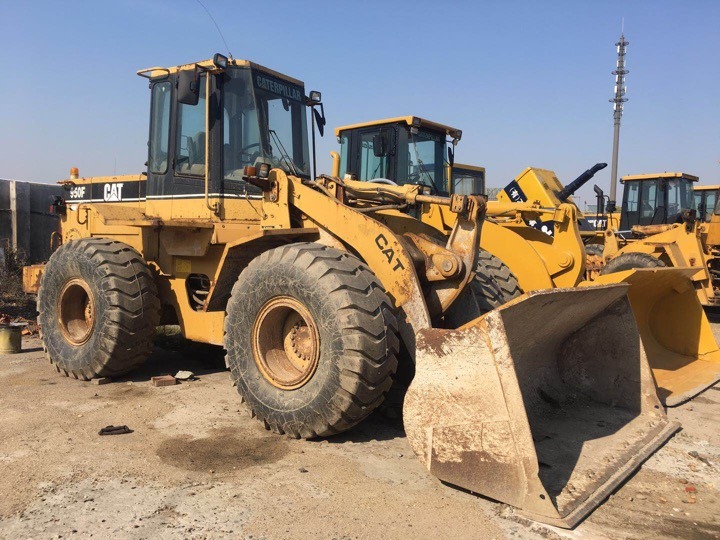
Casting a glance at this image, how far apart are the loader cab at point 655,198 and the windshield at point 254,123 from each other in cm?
1132

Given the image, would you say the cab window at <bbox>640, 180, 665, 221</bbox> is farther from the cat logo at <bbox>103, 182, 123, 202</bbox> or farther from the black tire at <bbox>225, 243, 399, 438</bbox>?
the black tire at <bbox>225, 243, 399, 438</bbox>

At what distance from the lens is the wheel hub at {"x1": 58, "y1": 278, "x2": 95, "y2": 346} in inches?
247

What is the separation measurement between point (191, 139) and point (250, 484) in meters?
3.71

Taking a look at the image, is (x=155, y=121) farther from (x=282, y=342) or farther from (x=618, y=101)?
(x=618, y=101)

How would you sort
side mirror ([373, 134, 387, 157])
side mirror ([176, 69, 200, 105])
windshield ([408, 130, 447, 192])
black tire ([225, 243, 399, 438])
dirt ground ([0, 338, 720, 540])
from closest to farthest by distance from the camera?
dirt ground ([0, 338, 720, 540]), black tire ([225, 243, 399, 438]), side mirror ([176, 69, 200, 105]), side mirror ([373, 134, 387, 157]), windshield ([408, 130, 447, 192])

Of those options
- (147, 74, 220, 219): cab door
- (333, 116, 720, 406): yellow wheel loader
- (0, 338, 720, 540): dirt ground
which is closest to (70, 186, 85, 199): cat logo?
(147, 74, 220, 219): cab door

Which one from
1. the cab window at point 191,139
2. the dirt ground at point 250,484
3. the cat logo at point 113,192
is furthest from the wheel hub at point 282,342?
the cat logo at point 113,192

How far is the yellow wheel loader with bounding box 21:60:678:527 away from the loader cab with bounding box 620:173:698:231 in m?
11.0

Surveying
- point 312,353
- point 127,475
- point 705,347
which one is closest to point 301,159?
point 312,353

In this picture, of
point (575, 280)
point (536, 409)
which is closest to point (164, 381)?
point (536, 409)

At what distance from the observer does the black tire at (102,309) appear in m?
5.84

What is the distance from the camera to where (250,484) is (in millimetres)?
3691

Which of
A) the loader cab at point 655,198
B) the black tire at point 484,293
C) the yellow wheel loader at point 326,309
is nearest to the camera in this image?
the yellow wheel loader at point 326,309

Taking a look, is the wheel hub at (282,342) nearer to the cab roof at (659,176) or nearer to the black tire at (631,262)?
the black tire at (631,262)
